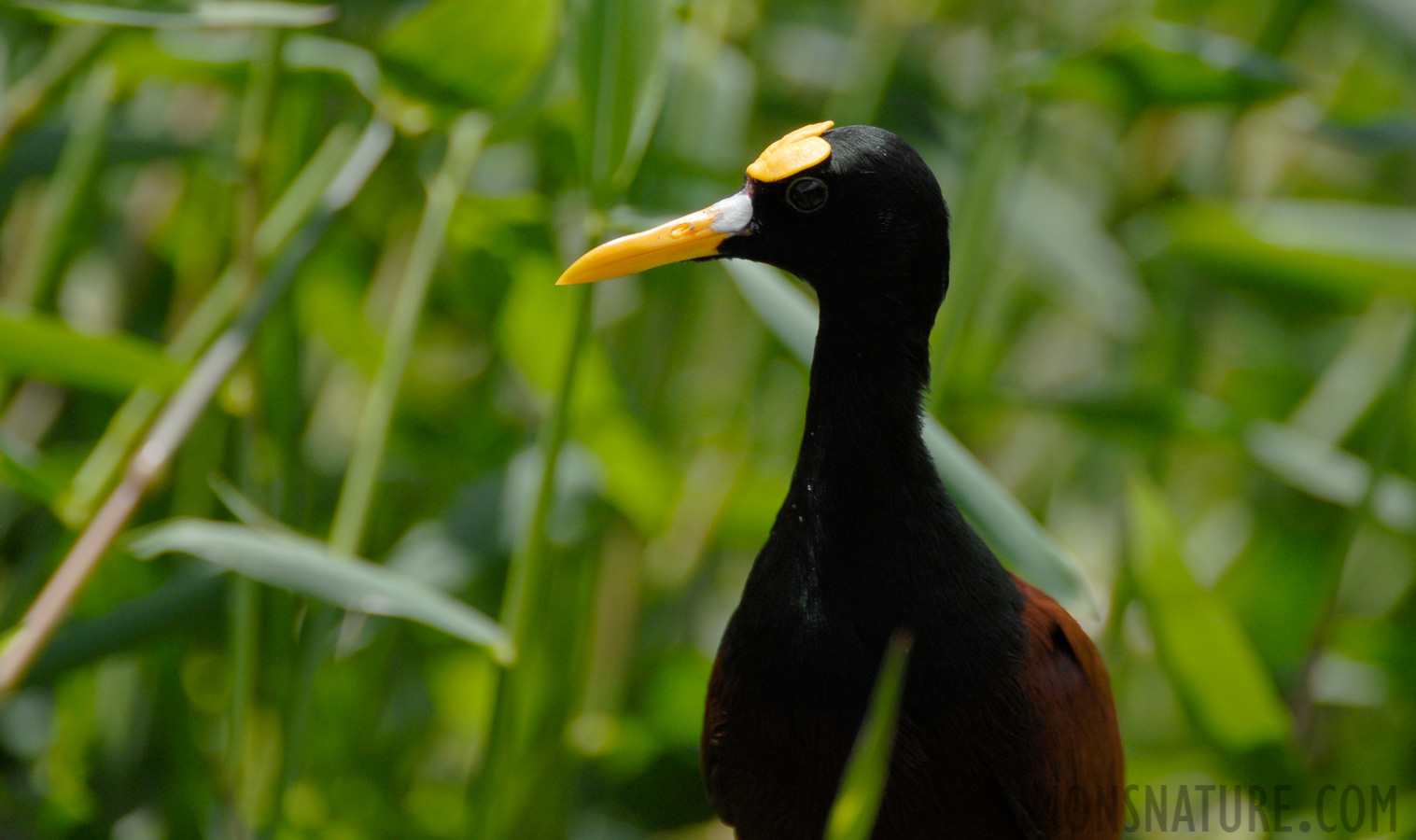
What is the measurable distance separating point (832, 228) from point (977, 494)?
0.70 feet

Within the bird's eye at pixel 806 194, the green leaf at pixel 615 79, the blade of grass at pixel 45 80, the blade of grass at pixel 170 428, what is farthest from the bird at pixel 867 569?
the blade of grass at pixel 45 80

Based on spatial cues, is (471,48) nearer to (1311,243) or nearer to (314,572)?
(314,572)

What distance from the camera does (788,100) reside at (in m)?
1.52

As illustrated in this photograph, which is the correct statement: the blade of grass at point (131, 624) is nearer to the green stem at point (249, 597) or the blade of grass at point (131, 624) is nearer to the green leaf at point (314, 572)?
the green stem at point (249, 597)

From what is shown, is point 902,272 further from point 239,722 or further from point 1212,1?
point 1212,1

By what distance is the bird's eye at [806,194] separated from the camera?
2.34 feet

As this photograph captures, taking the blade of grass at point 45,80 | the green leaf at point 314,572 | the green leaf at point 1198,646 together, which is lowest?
the green leaf at point 1198,646

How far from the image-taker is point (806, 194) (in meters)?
0.72

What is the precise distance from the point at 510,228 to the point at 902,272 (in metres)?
0.45

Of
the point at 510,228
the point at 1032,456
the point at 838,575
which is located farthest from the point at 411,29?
the point at 1032,456

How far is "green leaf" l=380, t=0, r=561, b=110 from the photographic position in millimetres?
850

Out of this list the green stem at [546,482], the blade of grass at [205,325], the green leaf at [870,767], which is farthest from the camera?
the blade of grass at [205,325]

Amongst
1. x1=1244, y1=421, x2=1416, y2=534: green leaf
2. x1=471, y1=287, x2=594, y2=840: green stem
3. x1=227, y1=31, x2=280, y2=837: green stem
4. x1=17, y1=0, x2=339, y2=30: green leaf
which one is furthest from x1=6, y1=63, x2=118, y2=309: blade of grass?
x1=1244, y1=421, x2=1416, y2=534: green leaf

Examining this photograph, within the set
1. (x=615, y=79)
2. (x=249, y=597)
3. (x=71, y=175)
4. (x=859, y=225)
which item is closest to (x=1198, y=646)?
(x=859, y=225)
